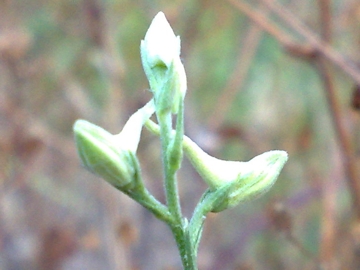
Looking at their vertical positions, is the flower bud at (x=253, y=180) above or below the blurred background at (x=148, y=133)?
below

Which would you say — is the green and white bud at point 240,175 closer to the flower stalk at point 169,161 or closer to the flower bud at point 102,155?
the flower stalk at point 169,161

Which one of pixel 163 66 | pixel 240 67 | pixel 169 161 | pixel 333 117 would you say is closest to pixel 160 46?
pixel 163 66

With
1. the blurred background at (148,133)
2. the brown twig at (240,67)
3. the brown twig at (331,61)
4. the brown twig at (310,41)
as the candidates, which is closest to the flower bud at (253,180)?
the brown twig at (310,41)

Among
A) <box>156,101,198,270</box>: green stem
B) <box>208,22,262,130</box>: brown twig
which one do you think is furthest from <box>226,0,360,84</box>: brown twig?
<box>156,101,198,270</box>: green stem

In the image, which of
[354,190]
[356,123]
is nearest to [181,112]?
[354,190]

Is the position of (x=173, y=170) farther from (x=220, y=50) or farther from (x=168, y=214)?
(x=220, y=50)

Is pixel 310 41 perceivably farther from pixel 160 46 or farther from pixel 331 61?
pixel 160 46
